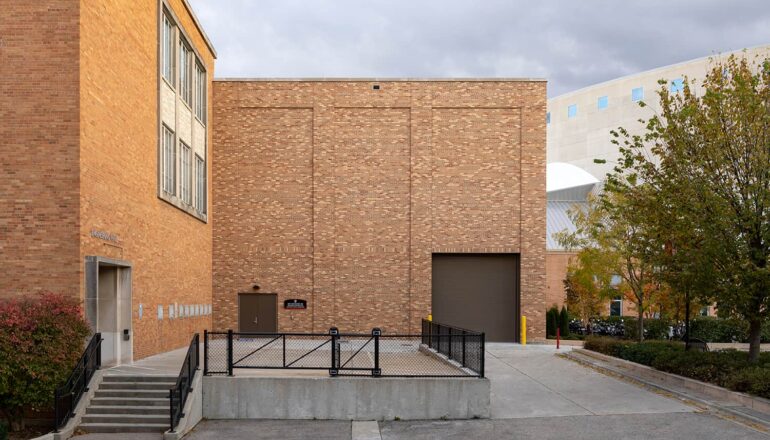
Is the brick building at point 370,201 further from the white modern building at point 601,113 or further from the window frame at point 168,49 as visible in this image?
the white modern building at point 601,113

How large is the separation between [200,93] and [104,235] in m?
13.8

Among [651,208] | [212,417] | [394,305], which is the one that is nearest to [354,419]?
[212,417]

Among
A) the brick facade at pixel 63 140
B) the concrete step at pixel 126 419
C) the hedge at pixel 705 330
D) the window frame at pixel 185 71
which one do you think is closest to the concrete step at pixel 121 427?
the concrete step at pixel 126 419

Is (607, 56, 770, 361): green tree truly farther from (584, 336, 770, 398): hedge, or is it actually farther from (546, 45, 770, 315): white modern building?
(546, 45, 770, 315): white modern building

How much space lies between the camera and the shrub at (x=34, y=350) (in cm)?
1445

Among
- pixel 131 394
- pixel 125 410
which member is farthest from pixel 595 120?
pixel 125 410

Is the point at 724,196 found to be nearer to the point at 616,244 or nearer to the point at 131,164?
the point at 616,244

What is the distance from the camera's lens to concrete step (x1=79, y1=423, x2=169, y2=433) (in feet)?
49.8

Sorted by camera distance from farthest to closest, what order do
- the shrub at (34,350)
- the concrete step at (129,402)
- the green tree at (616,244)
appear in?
1. the green tree at (616,244)
2. the concrete step at (129,402)
3. the shrub at (34,350)

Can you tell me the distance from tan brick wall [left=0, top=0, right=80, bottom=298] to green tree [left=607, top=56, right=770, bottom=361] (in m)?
14.2

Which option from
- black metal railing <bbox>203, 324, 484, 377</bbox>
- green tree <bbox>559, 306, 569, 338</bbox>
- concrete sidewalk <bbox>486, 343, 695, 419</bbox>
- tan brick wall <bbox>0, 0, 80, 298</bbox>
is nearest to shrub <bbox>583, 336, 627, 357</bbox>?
concrete sidewalk <bbox>486, 343, 695, 419</bbox>

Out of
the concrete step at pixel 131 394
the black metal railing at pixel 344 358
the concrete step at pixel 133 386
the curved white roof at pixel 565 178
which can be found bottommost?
the concrete step at pixel 131 394

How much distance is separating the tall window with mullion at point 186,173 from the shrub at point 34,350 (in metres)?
11.7

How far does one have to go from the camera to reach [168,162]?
2534 centimetres
